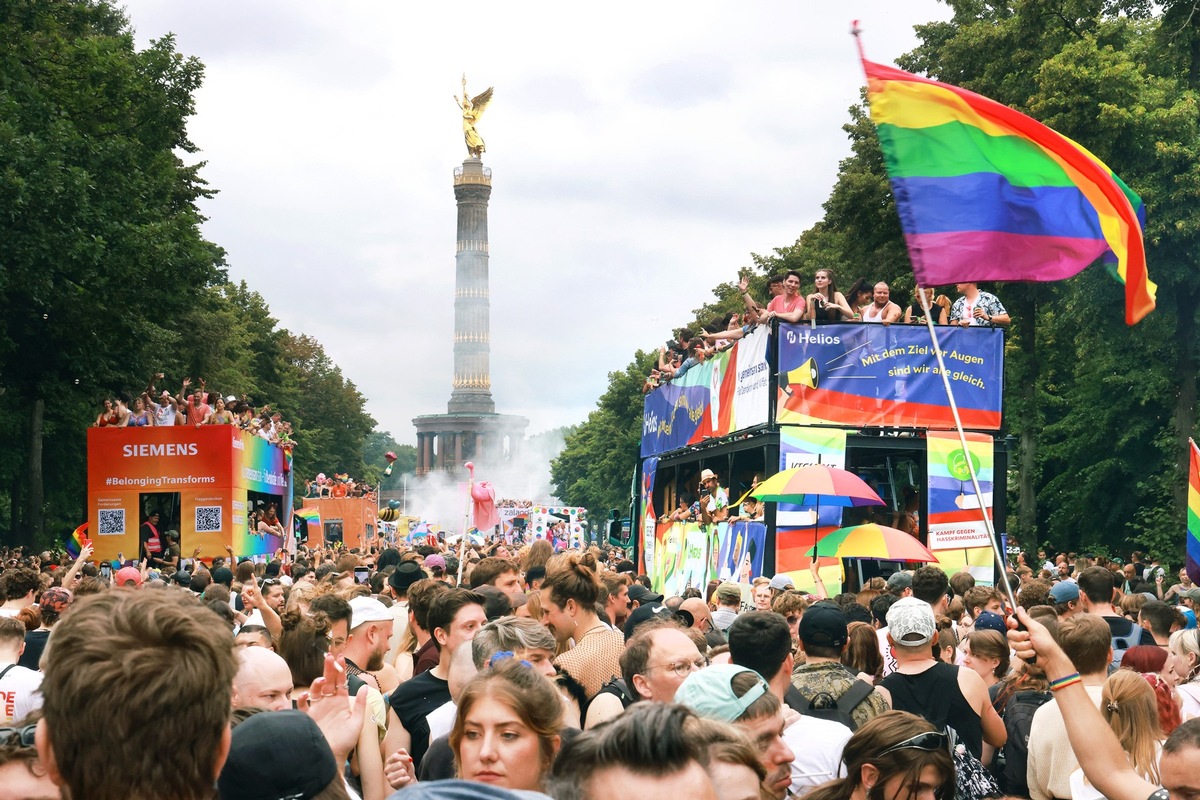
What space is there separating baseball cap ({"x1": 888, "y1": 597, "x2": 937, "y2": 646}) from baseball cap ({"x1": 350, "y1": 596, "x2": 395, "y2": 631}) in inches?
91.3

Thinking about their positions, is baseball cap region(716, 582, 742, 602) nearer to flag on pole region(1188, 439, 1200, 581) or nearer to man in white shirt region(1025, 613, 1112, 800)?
flag on pole region(1188, 439, 1200, 581)

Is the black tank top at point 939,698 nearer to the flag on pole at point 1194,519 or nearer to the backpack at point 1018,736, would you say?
the backpack at point 1018,736

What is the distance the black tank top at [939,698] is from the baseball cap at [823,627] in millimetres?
468

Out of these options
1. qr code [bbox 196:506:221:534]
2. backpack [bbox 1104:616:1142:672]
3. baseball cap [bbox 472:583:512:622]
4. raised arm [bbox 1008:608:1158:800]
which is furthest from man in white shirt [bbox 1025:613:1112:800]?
qr code [bbox 196:506:221:534]

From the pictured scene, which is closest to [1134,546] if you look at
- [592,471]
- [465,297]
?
[592,471]

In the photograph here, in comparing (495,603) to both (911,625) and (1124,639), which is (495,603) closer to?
(911,625)

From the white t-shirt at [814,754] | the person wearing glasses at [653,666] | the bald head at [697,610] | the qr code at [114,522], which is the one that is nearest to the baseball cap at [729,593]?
the bald head at [697,610]

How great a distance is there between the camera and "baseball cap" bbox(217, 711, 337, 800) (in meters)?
3.40

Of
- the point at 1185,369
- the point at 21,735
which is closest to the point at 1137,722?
the point at 21,735

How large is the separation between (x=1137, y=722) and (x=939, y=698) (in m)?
1.47

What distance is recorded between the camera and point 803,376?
20594 millimetres

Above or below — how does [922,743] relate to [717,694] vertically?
below

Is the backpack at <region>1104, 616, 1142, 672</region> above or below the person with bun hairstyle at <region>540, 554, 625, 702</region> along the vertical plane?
below

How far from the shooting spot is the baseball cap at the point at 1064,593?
1048 centimetres
